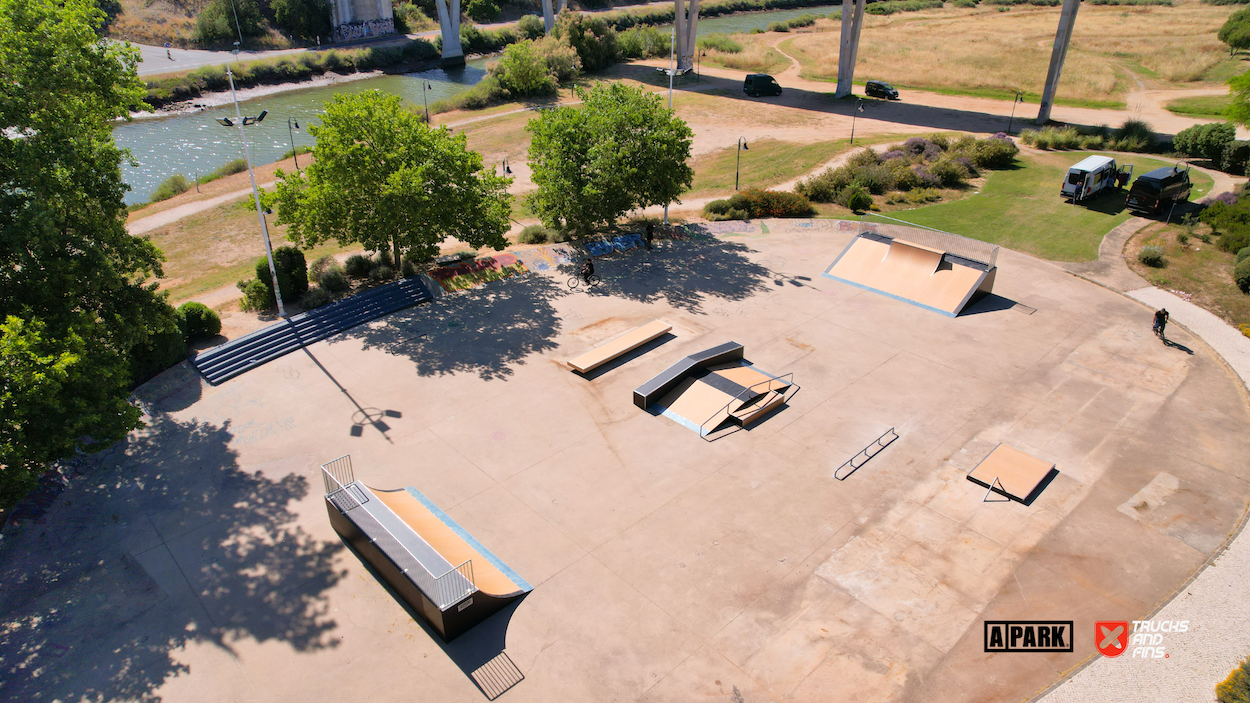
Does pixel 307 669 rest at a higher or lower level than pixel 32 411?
lower

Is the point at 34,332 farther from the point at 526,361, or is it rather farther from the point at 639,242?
the point at 639,242

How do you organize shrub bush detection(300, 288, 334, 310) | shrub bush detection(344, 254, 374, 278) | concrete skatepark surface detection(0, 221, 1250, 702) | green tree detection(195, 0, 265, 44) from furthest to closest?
green tree detection(195, 0, 265, 44) < shrub bush detection(344, 254, 374, 278) < shrub bush detection(300, 288, 334, 310) < concrete skatepark surface detection(0, 221, 1250, 702)

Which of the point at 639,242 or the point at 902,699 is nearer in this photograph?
the point at 902,699

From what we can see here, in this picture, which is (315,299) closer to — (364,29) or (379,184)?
(379,184)

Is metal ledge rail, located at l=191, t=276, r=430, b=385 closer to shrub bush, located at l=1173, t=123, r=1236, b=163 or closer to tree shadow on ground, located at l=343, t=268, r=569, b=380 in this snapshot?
tree shadow on ground, located at l=343, t=268, r=569, b=380

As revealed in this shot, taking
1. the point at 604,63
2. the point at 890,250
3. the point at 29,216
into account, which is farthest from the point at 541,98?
the point at 29,216

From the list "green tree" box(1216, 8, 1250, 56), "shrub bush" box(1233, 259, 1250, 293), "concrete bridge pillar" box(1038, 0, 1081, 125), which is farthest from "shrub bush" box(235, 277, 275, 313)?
"green tree" box(1216, 8, 1250, 56)

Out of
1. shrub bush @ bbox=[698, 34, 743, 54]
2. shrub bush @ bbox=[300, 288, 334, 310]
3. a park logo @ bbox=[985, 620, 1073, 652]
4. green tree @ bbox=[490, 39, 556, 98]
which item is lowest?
a park logo @ bbox=[985, 620, 1073, 652]
